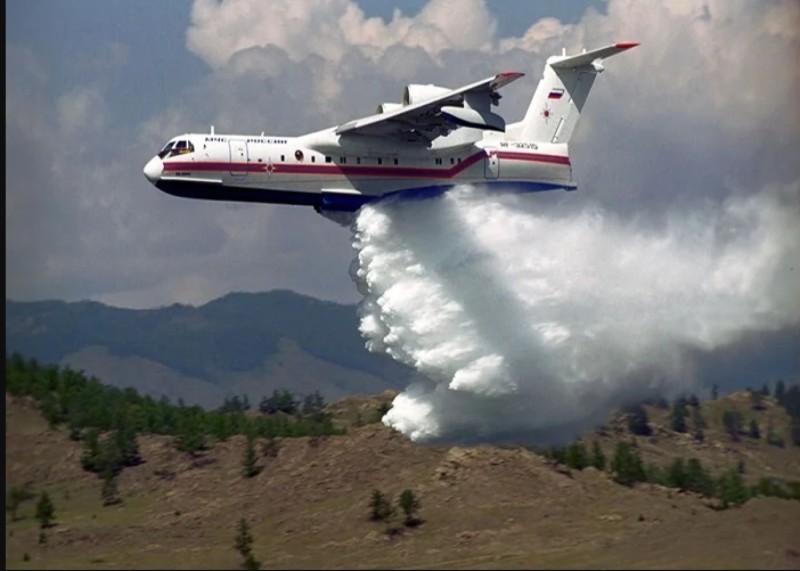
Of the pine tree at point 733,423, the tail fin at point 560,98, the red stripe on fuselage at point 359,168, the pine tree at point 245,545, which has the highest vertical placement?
the tail fin at point 560,98

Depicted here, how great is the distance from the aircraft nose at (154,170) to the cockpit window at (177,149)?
152 millimetres

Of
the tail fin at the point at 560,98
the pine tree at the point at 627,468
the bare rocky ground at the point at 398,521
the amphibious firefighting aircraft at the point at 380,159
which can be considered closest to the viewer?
the amphibious firefighting aircraft at the point at 380,159

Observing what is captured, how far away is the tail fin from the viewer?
97.6 feet

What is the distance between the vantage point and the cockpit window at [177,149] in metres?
27.0

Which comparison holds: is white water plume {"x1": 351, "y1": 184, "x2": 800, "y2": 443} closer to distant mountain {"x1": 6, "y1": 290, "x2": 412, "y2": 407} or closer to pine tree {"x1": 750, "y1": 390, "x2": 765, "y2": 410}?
pine tree {"x1": 750, "y1": 390, "x2": 765, "y2": 410}

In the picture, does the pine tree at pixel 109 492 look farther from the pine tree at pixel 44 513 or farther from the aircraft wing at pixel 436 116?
the aircraft wing at pixel 436 116

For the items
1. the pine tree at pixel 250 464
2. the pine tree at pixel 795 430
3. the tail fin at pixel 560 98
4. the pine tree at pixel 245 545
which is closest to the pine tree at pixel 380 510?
the pine tree at pixel 245 545

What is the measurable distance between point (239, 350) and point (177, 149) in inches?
4570

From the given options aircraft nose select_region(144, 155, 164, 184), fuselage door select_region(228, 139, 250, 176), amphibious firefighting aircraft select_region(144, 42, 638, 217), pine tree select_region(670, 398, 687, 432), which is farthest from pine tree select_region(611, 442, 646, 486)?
aircraft nose select_region(144, 155, 164, 184)

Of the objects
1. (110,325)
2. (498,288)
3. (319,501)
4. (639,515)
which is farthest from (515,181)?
(110,325)

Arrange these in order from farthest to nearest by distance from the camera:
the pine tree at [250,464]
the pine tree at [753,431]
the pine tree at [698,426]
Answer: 1. the pine tree at [698,426]
2. the pine tree at [250,464]
3. the pine tree at [753,431]

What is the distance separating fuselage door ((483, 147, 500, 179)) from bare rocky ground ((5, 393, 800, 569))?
6811 mm

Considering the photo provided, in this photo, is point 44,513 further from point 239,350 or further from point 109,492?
point 239,350

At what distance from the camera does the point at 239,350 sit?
142 m
